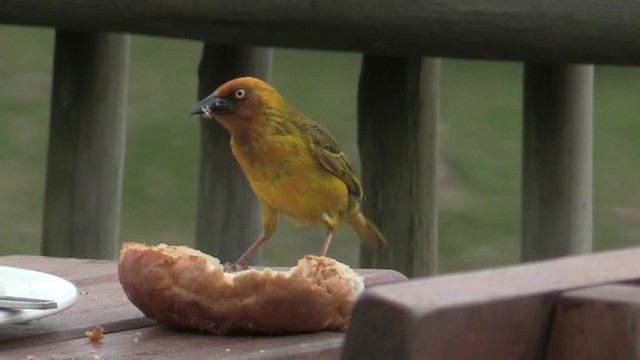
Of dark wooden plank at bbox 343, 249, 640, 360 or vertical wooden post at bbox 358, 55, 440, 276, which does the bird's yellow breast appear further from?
dark wooden plank at bbox 343, 249, 640, 360

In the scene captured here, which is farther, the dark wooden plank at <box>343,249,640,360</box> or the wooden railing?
the wooden railing

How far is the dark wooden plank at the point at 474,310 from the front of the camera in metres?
1.15

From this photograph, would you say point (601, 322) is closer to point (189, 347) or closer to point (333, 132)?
point (189, 347)

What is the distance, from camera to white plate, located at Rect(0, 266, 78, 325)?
207 cm

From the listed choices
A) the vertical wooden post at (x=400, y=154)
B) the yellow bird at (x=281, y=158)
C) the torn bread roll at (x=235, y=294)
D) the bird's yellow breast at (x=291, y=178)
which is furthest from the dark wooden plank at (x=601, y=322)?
the vertical wooden post at (x=400, y=154)

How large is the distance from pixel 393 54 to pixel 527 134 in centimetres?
59

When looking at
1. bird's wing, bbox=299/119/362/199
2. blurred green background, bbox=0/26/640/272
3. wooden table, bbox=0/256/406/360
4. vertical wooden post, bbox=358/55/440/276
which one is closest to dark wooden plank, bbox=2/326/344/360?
wooden table, bbox=0/256/406/360

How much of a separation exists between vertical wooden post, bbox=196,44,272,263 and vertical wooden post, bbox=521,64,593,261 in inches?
25.7

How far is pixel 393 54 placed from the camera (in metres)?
3.34

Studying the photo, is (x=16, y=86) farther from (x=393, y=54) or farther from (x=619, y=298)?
(x=619, y=298)

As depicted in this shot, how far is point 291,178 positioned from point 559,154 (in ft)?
3.07

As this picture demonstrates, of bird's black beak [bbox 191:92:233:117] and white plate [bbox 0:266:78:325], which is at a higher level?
bird's black beak [bbox 191:92:233:117]

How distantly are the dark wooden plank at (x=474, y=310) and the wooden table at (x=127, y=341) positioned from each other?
2.43ft

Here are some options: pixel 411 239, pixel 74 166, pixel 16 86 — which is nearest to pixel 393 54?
pixel 411 239
